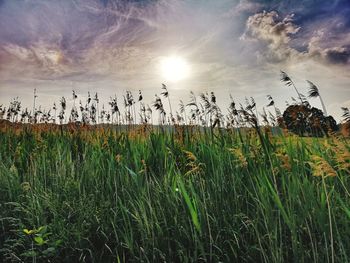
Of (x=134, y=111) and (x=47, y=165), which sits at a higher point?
(x=134, y=111)

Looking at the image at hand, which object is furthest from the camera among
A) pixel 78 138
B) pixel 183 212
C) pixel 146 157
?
pixel 78 138

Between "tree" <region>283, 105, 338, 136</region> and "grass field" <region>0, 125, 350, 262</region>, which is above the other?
"tree" <region>283, 105, 338, 136</region>

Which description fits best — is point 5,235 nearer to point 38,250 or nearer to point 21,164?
point 38,250

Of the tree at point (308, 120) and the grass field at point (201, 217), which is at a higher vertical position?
the tree at point (308, 120)

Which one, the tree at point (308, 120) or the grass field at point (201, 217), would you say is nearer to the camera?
the grass field at point (201, 217)

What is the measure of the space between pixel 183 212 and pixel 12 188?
2.63m

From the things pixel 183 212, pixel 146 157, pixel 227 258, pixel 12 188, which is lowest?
pixel 227 258

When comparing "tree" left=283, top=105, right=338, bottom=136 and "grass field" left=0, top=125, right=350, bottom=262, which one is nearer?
"grass field" left=0, top=125, right=350, bottom=262

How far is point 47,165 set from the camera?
4941 mm

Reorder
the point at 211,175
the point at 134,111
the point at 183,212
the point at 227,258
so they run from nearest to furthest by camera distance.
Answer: the point at 227,258
the point at 183,212
the point at 211,175
the point at 134,111

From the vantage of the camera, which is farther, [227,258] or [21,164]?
[21,164]

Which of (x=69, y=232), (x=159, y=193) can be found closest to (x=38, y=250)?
(x=69, y=232)

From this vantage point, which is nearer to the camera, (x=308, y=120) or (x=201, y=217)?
(x=201, y=217)

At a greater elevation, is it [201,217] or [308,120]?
[308,120]
